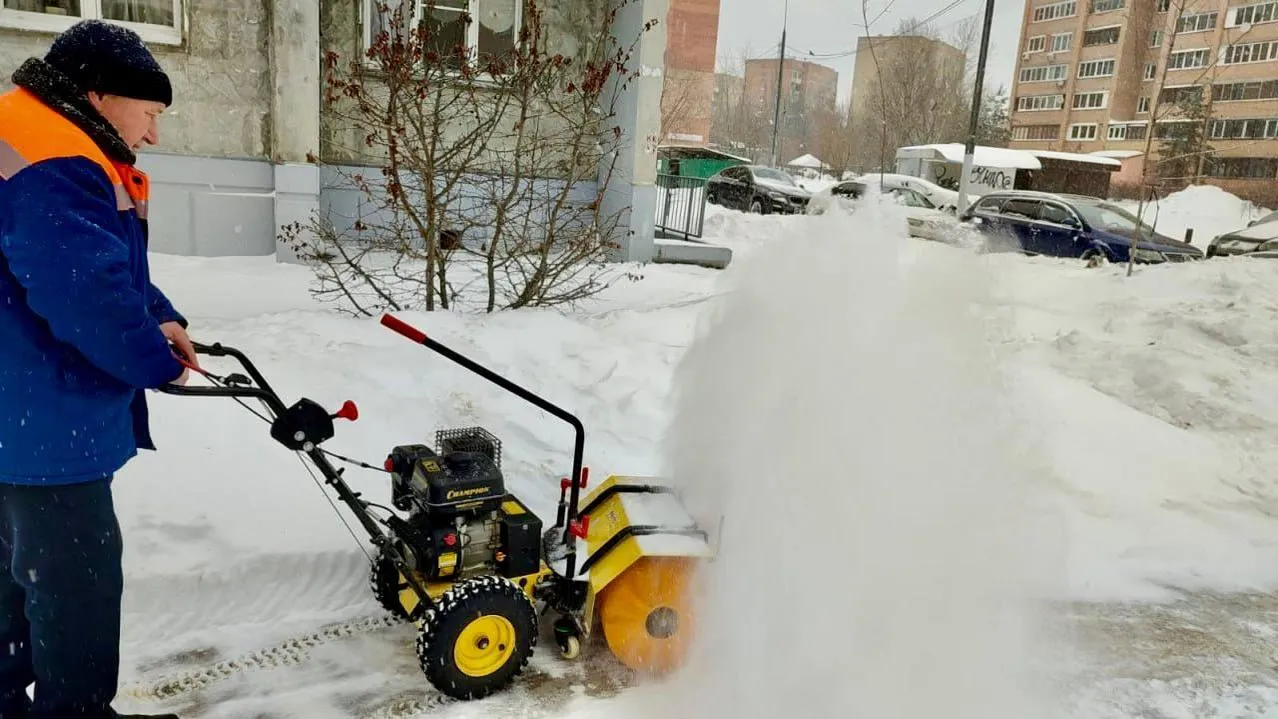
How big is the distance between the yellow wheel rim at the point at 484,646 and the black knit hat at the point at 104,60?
1854mm

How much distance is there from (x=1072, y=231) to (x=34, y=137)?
15421mm

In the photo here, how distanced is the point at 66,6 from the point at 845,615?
9261 millimetres

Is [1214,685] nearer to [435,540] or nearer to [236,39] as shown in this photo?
[435,540]

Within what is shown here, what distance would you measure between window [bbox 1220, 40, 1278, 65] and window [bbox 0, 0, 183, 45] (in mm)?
53873

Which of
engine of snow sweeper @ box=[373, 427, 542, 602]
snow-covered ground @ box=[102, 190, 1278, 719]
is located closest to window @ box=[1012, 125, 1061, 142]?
snow-covered ground @ box=[102, 190, 1278, 719]

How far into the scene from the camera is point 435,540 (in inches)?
115

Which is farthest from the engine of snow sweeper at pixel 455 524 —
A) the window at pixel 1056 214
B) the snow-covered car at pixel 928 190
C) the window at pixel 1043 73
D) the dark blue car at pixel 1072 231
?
the window at pixel 1043 73

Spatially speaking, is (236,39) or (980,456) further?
(236,39)

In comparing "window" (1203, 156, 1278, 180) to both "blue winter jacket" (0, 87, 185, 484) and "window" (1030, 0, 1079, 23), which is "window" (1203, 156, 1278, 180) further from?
"blue winter jacket" (0, 87, 185, 484)

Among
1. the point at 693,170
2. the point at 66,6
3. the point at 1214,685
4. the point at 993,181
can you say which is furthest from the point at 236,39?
the point at 993,181

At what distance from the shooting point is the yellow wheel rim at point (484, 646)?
2838 millimetres

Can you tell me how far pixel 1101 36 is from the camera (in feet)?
196

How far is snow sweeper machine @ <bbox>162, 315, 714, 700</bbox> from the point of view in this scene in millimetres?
2830

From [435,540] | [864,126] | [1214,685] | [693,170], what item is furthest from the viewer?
[864,126]
